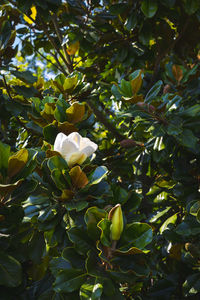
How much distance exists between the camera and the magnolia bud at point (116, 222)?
0.88 m

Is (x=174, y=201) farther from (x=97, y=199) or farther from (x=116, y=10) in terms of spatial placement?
(x=116, y=10)

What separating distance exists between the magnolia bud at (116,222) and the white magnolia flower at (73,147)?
10.4 inches

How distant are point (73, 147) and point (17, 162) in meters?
0.19

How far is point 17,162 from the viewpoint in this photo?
0.99 m

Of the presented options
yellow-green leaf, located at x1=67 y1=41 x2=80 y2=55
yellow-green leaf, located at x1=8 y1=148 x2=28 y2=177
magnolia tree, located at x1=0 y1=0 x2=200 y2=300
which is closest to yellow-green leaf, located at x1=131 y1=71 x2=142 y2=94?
magnolia tree, located at x1=0 y1=0 x2=200 y2=300

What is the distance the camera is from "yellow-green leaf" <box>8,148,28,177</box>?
0.98 meters

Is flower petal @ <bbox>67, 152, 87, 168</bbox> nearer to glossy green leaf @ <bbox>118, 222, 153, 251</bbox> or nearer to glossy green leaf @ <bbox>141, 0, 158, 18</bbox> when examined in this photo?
glossy green leaf @ <bbox>118, 222, 153, 251</bbox>

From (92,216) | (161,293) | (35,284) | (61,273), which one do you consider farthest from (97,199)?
(161,293)

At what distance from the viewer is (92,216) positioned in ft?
3.16

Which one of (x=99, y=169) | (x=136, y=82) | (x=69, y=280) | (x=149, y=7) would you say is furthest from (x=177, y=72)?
(x=69, y=280)

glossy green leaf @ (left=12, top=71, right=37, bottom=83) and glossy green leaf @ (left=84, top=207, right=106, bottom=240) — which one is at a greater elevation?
glossy green leaf @ (left=12, top=71, right=37, bottom=83)

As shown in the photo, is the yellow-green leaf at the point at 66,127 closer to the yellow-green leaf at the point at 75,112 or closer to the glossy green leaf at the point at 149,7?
the yellow-green leaf at the point at 75,112

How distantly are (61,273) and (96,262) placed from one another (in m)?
0.11

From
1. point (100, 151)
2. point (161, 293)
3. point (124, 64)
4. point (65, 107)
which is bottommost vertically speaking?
point (161, 293)
